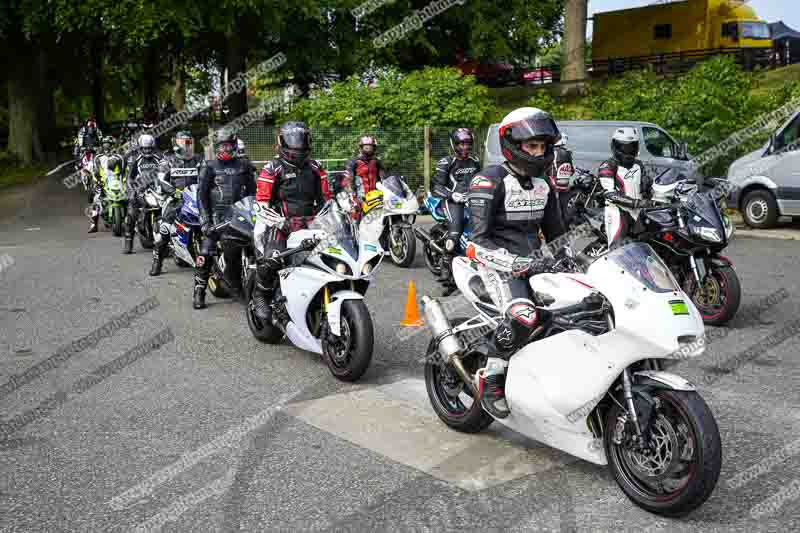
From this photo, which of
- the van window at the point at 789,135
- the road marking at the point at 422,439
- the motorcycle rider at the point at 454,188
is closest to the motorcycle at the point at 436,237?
the motorcycle rider at the point at 454,188

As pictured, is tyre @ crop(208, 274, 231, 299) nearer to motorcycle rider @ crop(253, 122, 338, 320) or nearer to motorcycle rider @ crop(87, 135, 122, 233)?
motorcycle rider @ crop(253, 122, 338, 320)

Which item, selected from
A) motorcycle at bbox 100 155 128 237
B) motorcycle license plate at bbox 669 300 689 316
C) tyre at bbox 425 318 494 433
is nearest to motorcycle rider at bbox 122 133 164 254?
motorcycle at bbox 100 155 128 237

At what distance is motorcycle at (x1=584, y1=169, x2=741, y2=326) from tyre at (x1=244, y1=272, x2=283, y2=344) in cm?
300

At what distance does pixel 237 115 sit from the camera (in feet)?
111

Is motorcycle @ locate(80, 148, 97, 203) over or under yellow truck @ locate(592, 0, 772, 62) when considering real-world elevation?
under

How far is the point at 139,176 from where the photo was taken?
14.9 metres

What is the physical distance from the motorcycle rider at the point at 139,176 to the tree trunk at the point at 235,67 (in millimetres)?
17442

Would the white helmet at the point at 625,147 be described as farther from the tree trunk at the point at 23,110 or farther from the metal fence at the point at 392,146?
the tree trunk at the point at 23,110

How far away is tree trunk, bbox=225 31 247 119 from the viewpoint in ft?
108

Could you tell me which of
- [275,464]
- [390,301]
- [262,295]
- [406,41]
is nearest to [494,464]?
[275,464]

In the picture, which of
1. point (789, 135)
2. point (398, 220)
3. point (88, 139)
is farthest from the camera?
point (88, 139)

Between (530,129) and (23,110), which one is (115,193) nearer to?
(530,129)

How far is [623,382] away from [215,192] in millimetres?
6855

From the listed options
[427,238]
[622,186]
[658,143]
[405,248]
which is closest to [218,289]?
[427,238]
